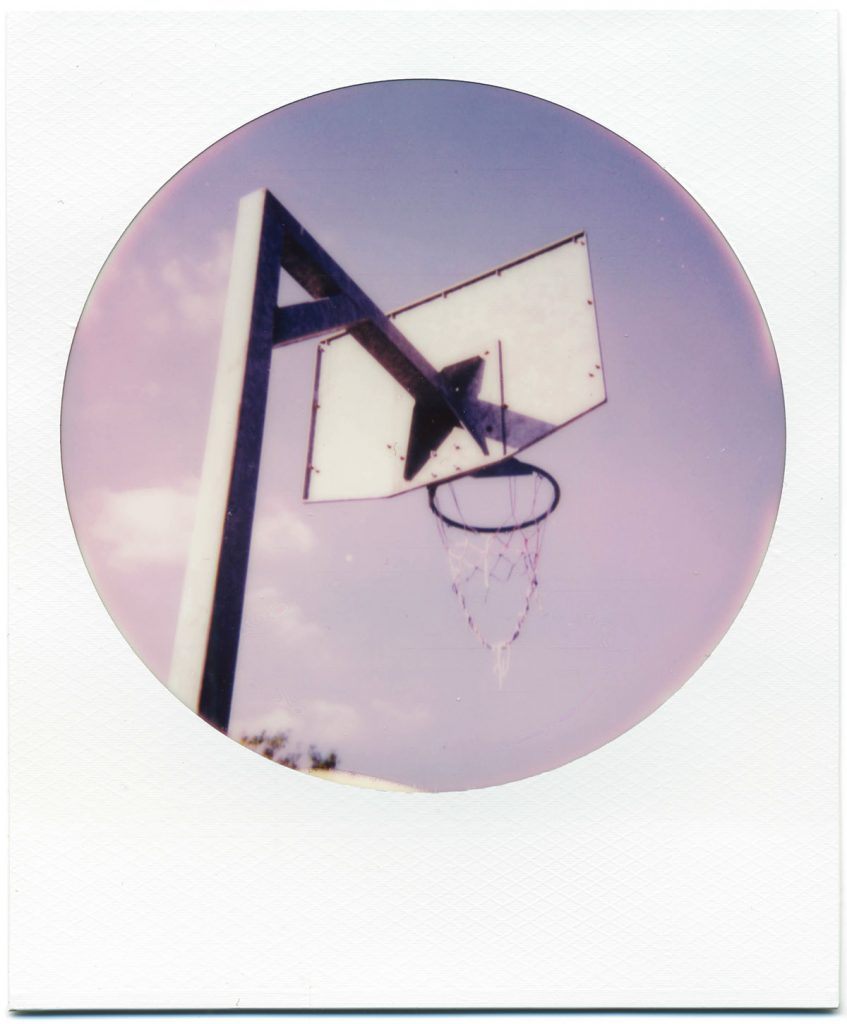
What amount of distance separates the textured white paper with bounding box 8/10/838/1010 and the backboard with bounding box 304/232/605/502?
0.85 feet

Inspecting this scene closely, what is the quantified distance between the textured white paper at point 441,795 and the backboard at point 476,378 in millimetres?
258

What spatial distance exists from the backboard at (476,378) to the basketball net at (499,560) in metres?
0.07

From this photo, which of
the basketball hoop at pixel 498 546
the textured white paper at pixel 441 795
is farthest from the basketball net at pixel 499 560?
the textured white paper at pixel 441 795

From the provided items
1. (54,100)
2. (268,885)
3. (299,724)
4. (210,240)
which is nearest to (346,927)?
(268,885)

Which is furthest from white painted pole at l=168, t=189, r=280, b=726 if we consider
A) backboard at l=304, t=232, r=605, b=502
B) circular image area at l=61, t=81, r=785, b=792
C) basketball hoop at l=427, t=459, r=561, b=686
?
basketball hoop at l=427, t=459, r=561, b=686

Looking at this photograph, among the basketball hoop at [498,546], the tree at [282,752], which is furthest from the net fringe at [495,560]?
the tree at [282,752]

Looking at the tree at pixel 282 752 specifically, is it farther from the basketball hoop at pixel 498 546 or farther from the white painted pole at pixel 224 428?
the basketball hoop at pixel 498 546

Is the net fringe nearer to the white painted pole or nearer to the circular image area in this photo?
the circular image area

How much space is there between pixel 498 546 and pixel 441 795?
0.38 meters

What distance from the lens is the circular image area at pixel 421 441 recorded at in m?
1.19

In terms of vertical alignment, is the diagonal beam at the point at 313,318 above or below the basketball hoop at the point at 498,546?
above

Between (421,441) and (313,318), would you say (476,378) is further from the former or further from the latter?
(313,318)

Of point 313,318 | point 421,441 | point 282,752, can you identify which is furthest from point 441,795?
point 313,318

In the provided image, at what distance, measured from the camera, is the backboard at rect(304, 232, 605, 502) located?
1.21 m
